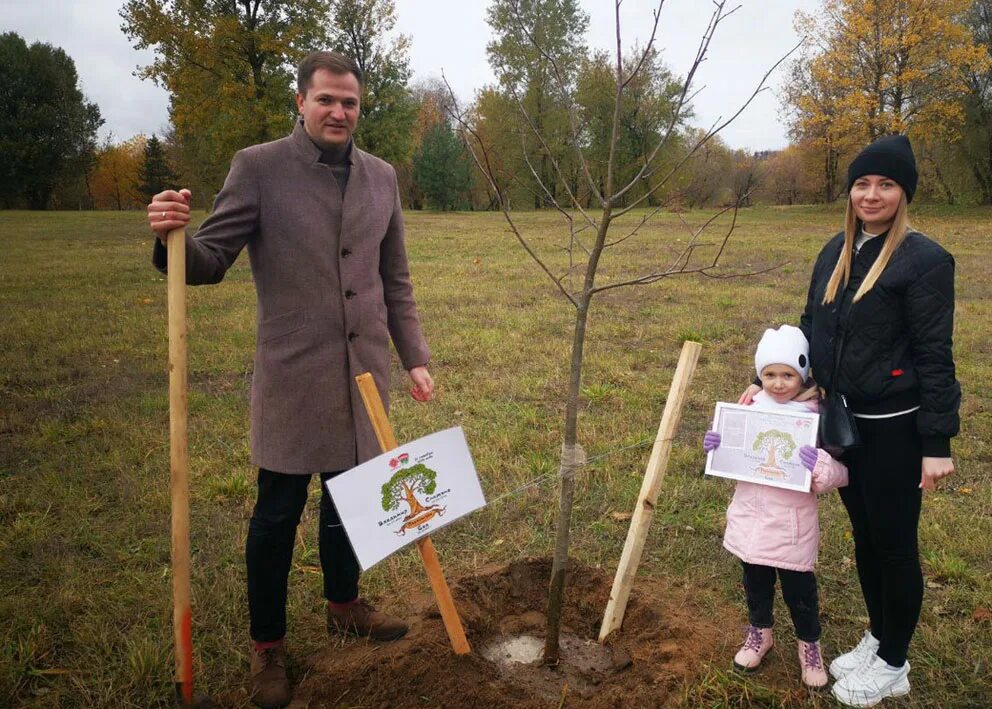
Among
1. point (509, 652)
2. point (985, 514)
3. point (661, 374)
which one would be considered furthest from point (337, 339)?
point (661, 374)

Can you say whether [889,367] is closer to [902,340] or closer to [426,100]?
[902,340]

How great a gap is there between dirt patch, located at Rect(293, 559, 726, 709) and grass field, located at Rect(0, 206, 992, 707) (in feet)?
0.54

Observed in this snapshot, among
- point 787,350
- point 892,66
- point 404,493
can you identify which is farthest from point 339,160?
point 892,66

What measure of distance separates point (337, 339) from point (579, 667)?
185 centimetres

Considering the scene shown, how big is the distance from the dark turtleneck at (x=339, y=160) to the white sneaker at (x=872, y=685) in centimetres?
291

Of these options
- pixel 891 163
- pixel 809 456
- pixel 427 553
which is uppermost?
pixel 891 163

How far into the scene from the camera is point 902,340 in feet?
8.50

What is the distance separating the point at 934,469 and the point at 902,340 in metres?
0.48

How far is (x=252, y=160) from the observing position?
8.83ft

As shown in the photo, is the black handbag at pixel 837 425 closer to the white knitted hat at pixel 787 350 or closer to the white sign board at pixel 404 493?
the white knitted hat at pixel 787 350

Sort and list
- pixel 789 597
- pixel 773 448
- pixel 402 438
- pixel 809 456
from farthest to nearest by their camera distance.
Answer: pixel 402 438, pixel 789 597, pixel 773 448, pixel 809 456

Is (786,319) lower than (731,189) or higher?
lower

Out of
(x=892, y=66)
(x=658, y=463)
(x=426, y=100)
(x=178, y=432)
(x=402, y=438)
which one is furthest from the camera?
(x=426, y=100)

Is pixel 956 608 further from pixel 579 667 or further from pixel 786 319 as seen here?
pixel 786 319
